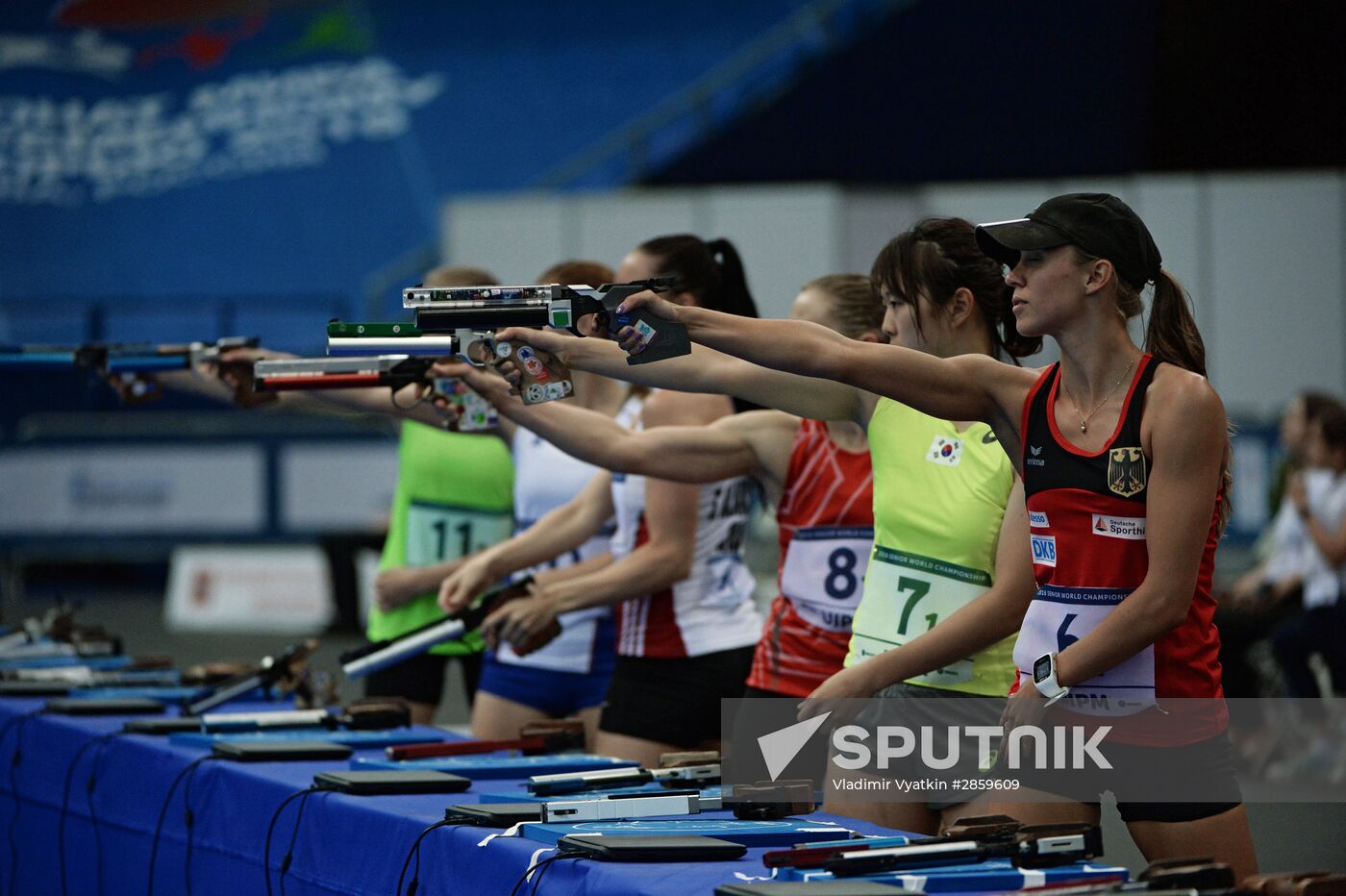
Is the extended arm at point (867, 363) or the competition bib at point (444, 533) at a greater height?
the extended arm at point (867, 363)

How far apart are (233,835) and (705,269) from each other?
1.70 meters

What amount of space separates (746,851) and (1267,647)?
19.7 feet

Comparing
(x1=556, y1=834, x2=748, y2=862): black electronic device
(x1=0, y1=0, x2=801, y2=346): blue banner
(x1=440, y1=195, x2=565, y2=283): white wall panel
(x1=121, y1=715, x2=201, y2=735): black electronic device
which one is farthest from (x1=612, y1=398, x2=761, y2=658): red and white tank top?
(x1=0, y1=0, x2=801, y2=346): blue banner

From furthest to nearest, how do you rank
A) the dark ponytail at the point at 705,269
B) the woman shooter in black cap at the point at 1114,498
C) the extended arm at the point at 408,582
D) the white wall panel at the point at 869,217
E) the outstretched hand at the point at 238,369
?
1. the white wall panel at the point at 869,217
2. the extended arm at the point at 408,582
3. the outstretched hand at the point at 238,369
4. the dark ponytail at the point at 705,269
5. the woman shooter in black cap at the point at 1114,498

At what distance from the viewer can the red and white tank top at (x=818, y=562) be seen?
3705 mm

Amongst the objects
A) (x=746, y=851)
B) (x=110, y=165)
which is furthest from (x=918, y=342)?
(x=110, y=165)

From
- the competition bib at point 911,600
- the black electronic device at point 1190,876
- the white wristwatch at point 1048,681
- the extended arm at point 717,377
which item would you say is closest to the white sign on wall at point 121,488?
the extended arm at point 717,377

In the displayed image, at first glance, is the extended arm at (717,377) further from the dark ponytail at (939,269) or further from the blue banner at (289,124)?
the blue banner at (289,124)

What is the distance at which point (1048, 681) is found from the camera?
2.75 metres

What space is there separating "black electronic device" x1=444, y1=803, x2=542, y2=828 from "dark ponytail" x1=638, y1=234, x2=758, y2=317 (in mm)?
1526

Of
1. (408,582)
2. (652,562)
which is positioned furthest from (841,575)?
(408,582)

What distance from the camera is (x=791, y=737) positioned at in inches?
132

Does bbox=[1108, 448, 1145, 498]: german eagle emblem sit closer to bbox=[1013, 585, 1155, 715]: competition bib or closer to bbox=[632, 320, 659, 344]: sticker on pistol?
bbox=[1013, 585, 1155, 715]: competition bib

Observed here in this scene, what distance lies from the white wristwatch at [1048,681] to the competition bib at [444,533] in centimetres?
253
